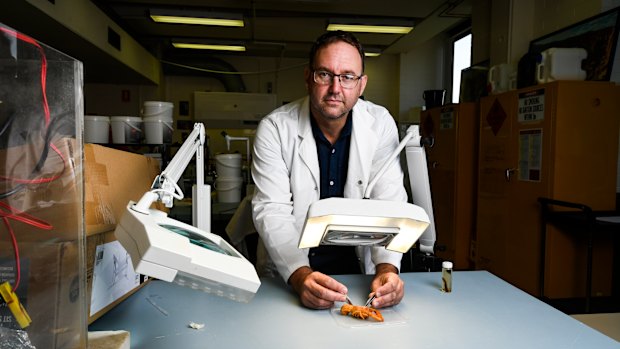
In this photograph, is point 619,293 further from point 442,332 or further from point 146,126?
point 146,126

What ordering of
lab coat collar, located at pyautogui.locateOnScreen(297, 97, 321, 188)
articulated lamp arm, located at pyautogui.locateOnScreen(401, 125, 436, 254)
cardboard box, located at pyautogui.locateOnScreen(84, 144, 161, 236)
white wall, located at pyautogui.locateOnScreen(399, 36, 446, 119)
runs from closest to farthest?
cardboard box, located at pyautogui.locateOnScreen(84, 144, 161, 236)
articulated lamp arm, located at pyautogui.locateOnScreen(401, 125, 436, 254)
lab coat collar, located at pyautogui.locateOnScreen(297, 97, 321, 188)
white wall, located at pyautogui.locateOnScreen(399, 36, 446, 119)

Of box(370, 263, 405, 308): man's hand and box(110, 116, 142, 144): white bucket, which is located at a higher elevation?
box(110, 116, 142, 144): white bucket

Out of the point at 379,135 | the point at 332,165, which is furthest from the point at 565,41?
the point at 332,165

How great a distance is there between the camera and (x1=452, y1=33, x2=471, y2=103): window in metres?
→ 6.07

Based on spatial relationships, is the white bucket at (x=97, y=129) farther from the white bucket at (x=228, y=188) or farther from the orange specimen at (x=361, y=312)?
the orange specimen at (x=361, y=312)

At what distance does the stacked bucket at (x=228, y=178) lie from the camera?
11.4ft

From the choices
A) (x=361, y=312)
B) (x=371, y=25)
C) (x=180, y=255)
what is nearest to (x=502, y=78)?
(x=371, y=25)

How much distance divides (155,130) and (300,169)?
189 centimetres

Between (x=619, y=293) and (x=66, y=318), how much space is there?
335 cm

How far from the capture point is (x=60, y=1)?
3592 millimetres

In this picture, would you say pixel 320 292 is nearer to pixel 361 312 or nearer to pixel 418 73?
pixel 361 312

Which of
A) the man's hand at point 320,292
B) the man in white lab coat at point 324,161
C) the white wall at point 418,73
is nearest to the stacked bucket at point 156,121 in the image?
the man in white lab coat at point 324,161

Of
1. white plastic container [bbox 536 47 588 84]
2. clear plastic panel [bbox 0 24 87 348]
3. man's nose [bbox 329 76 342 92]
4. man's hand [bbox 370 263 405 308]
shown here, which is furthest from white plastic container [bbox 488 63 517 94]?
clear plastic panel [bbox 0 24 87 348]

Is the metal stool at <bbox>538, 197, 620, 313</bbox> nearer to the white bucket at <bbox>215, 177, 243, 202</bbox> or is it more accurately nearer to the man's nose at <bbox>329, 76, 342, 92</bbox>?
the man's nose at <bbox>329, 76, 342, 92</bbox>
